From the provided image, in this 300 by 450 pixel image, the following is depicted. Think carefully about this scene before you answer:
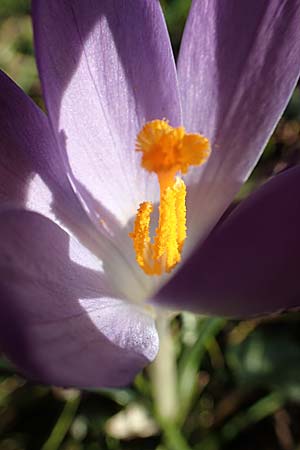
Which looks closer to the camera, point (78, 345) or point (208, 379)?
point (78, 345)

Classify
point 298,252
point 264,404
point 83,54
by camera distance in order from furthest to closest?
point 264,404, point 83,54, point 298,252

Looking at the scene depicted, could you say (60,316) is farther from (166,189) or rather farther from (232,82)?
(232,82)

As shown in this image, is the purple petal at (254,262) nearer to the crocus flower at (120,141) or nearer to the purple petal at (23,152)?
the crocus flower at (120,141)

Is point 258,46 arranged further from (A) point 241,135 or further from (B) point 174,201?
(B) point 174,201

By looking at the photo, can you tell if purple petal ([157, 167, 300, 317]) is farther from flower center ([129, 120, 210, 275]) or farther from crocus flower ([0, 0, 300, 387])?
flower center ([129, 120, 210, 275])

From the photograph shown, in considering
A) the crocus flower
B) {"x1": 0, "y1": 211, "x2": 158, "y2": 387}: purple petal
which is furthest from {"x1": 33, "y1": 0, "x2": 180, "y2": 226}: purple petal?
{"x1": 0, "y1": 211, "x2": 158, "y2": 387}: purple petal

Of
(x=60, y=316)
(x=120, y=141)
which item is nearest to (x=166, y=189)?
(x=120, y=141)

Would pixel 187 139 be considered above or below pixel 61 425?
above

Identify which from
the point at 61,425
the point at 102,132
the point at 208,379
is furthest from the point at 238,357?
the point at 102,132
